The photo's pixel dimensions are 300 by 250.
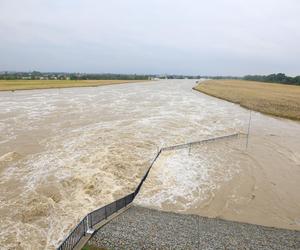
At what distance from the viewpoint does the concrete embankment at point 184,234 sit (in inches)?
264

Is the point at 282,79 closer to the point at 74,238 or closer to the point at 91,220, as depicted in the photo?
the point at 91,220

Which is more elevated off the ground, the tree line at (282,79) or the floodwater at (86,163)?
the tree line at (282,79)

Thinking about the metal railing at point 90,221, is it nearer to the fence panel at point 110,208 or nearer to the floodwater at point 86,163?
the fence panel at point 110,208

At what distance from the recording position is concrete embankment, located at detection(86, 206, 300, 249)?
6.71 metres

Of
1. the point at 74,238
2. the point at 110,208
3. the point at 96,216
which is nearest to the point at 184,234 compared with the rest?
the point at 110,208

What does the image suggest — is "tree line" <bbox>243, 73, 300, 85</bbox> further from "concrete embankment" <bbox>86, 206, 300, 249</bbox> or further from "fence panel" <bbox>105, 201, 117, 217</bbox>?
"fence panel" <bbox>105, 201, 117, 217</bbox>

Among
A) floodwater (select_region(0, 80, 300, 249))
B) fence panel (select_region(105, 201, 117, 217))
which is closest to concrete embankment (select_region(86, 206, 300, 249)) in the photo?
fence panel (select_region(105, 201, 117, 217))

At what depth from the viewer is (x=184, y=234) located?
283 inches

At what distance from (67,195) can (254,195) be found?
7520 millimetres

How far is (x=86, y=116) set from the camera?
26000mm

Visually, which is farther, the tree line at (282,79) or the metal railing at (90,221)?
the tree line at (282,79)

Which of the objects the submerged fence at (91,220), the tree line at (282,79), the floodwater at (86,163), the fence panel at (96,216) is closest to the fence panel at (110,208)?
the submerged fence at (91,220)

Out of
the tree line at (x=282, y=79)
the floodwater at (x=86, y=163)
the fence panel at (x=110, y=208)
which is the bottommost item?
the floodwater at (x=86, y=163)

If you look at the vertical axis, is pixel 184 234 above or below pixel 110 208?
below
